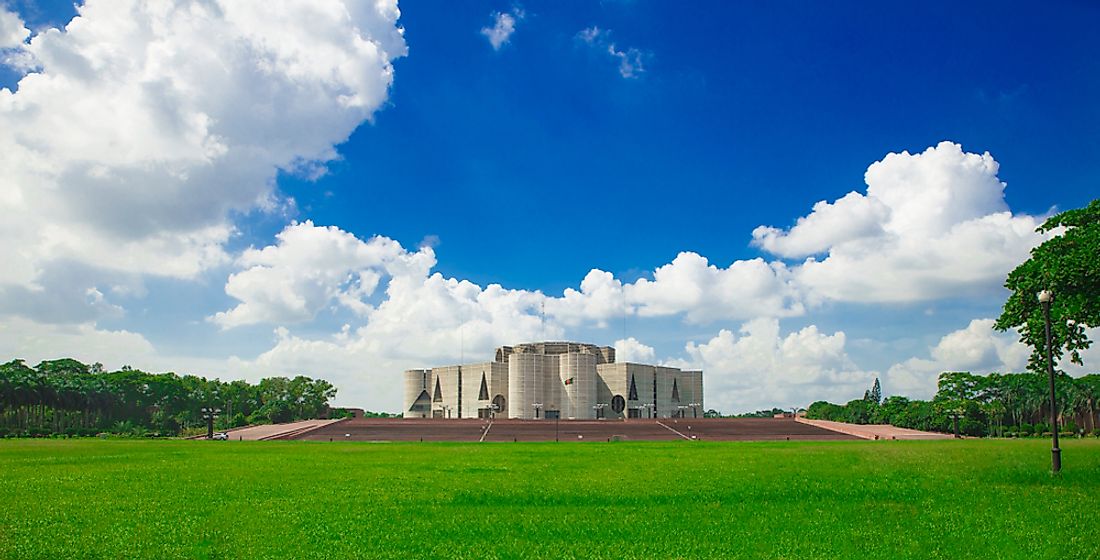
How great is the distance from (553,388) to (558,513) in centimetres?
9627

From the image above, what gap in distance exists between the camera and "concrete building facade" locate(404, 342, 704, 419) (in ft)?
345

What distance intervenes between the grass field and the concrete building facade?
8513 centimetres

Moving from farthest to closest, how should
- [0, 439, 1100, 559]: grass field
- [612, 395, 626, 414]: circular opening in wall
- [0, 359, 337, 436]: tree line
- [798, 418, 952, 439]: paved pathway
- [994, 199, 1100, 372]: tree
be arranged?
[612, 395, 626, 414]: circular opening in wall < [0, 359, 337, 436]: tree line < [798, 418, 952, 439]: paved pathway < [994, 199, 1100, 372]: tree < [0, 439, 1100, 559]: grass field

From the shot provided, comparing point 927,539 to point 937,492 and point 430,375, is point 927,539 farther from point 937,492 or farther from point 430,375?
point 430,375

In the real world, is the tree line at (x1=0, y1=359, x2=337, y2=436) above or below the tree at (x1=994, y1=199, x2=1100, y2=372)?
below

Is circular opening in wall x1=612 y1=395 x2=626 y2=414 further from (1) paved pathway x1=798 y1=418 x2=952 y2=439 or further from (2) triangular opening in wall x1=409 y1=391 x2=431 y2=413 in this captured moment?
(1) paved pathway x1=798 y1=418 x2=952 y2=439

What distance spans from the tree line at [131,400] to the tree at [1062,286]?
67.7 metres

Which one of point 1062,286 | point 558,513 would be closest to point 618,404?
point 1062,286

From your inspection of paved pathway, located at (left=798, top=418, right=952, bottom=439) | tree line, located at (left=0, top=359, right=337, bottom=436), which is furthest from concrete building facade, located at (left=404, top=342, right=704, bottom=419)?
paved pathway, located at (left=798, top=418, right=952, bottom=439)

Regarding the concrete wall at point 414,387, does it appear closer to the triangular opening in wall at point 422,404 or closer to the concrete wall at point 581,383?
the triangular opening in wall at point 422,404

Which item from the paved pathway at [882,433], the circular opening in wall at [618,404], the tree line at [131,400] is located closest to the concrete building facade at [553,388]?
the circular opening in wall at [618,404]

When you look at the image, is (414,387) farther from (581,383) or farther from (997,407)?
(997,407)

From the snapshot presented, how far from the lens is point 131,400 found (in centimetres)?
8400

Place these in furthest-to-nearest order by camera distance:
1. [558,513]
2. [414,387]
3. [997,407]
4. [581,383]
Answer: [414,387]
[581,383]
[997,407]
[558,513]
